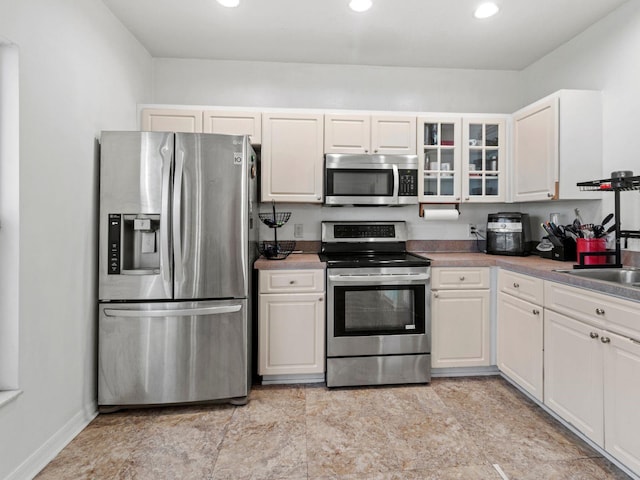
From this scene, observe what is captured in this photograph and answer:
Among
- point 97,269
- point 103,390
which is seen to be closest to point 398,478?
point 103,390

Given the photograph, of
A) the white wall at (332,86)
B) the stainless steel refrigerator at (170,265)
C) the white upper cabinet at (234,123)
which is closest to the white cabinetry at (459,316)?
the stainless steel refrigerator at (170,265)

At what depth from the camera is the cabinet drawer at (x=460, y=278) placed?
264 centimetres

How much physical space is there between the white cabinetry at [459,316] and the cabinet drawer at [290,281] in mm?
857

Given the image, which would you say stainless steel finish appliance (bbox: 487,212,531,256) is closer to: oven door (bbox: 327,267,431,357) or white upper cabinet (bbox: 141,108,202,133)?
oven door (bbox: 327,267,431,357)

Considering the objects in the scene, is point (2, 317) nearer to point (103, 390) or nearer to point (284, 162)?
point (103, 390)

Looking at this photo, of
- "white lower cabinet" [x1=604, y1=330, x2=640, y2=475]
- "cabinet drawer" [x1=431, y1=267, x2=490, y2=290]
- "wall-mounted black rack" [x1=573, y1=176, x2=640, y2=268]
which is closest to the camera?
"white lower cabinet" [x1=604, y1=330, x2=640, y2=475]

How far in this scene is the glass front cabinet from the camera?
9.66ft

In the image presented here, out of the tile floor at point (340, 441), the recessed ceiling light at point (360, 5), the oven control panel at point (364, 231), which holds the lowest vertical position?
the tile floor at point (340, 441)

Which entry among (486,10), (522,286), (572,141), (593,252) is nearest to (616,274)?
(593,252)

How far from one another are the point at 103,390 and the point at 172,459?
2.32 ft

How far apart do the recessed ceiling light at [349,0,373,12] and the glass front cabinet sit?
982mm

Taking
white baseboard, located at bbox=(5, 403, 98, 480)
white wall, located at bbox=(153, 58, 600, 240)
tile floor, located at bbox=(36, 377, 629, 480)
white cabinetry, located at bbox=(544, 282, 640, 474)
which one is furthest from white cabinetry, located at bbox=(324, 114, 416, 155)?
white baseboard, located at bbox=(5, 403, 98, 480)

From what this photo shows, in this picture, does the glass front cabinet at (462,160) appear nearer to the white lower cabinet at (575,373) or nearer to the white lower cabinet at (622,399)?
the white lower cabinet at (575,373)

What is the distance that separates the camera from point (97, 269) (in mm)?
2250
